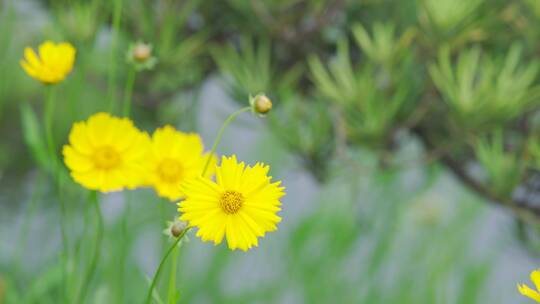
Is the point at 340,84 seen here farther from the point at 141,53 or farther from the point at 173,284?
the point at 173,284

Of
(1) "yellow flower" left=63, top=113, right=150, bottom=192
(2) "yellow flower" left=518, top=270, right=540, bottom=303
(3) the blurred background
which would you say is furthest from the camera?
(3) the blurred background

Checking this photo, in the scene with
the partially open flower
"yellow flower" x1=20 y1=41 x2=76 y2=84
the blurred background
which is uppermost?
the blurred background

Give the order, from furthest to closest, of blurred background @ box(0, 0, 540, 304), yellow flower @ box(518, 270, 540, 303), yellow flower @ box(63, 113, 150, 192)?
blurred background @ box(0, 0, 540, 304) < yellow flower @ box(63, 113, 150, 192) < yellow flower @ box(518, 270, 540, 303)

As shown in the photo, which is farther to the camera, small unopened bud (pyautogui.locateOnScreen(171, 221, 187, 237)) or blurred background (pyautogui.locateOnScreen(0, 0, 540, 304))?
blurred background (pyautogui.locateOnScreen(0, 0, 540, 304))

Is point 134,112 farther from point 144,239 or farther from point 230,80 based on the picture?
point 144,239

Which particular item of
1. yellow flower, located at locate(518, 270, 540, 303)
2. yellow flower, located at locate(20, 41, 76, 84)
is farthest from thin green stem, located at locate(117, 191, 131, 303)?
yellow flower, located at locate(518, 270, 540, 303)

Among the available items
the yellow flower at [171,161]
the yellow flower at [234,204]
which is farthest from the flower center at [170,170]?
the yellow flower at [234,204]

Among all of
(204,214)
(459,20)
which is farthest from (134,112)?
(204,214)

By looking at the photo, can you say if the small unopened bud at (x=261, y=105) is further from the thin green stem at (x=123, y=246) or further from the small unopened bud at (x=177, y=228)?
the thin green stem at (x=123, y=246)

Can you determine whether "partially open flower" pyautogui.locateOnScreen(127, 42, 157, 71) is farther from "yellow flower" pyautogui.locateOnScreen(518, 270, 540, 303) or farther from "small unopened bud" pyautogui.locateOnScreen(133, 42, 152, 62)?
"yellow flower" pyautogui.locateOnScreen(518, 270, 540, 303)
